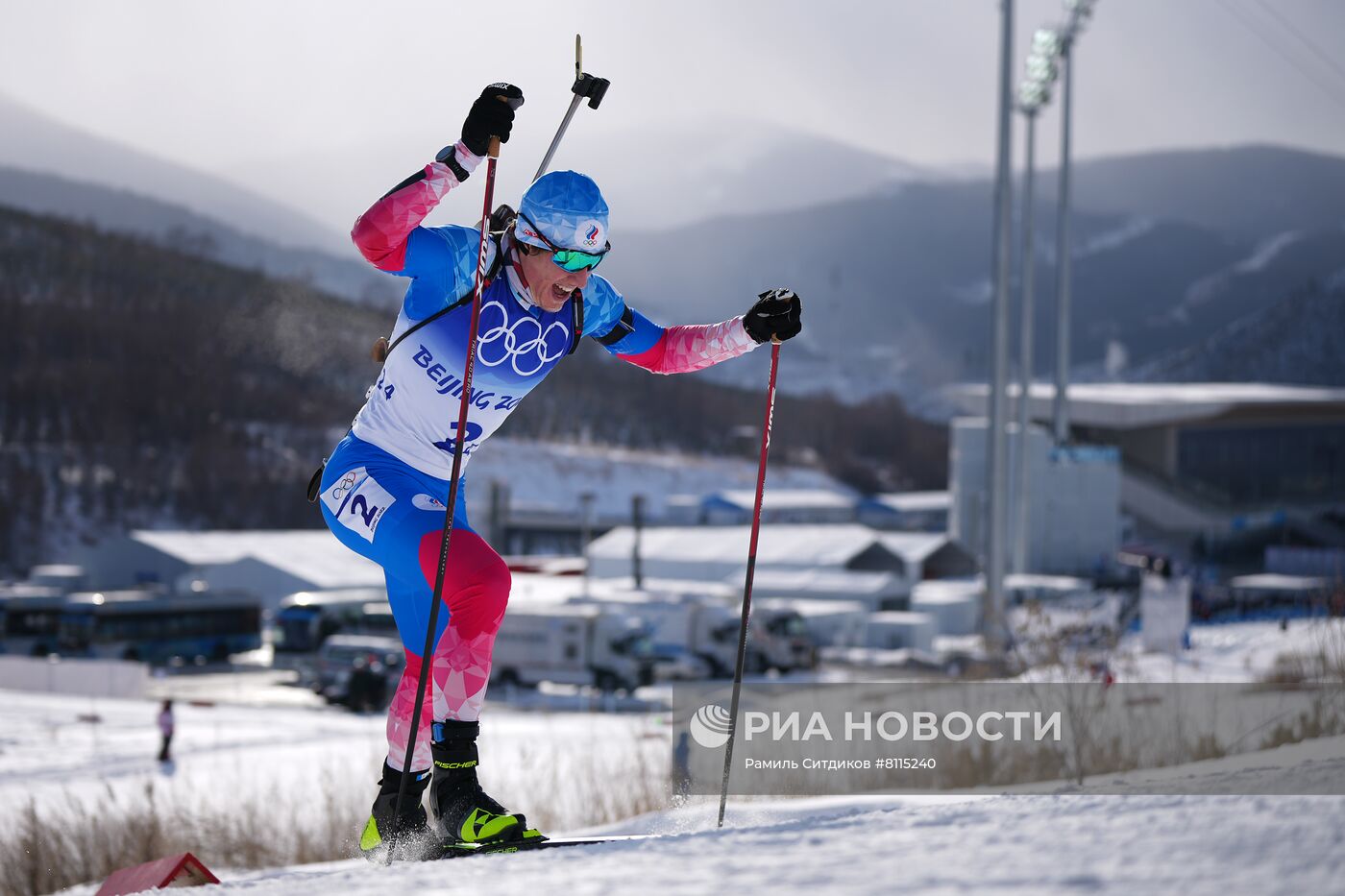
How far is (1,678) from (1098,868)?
29.8 m

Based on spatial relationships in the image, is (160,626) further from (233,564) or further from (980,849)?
(980,849)

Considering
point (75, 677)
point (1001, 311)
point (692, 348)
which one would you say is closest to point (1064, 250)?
point (1001, 311)

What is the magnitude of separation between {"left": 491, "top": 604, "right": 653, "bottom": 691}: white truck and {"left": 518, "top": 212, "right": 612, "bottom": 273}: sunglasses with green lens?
917 inches

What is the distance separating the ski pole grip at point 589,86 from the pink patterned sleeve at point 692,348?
834 millimetres

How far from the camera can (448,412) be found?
417 centimetres

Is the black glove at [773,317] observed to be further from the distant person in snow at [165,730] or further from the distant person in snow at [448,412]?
the distant person in snow at [165,730]

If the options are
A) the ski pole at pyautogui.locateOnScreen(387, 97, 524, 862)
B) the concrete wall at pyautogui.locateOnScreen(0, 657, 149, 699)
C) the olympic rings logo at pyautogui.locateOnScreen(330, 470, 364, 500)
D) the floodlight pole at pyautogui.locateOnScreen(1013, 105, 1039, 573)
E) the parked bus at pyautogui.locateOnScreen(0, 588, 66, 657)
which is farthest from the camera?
the floodlight pole at pyautogui.locateOnScreen(1013, 105, 1039, 573)

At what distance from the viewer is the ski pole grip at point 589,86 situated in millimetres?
4398

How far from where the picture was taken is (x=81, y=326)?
252 ft

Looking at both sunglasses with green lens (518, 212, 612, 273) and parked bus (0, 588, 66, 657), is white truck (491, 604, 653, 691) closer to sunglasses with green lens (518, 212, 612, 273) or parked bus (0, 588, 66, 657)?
parked bus (0, 588, 66, 657)

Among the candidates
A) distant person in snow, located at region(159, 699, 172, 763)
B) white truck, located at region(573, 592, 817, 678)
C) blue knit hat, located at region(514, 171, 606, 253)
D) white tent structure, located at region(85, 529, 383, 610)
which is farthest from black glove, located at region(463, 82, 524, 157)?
white tent structure, located at region(85, 529, 383, 610)

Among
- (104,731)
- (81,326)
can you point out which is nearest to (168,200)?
(81,326)

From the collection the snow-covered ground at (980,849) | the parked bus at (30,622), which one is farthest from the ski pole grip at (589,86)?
the parked bus at (30,622)

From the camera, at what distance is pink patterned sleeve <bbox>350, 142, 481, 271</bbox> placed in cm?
394
